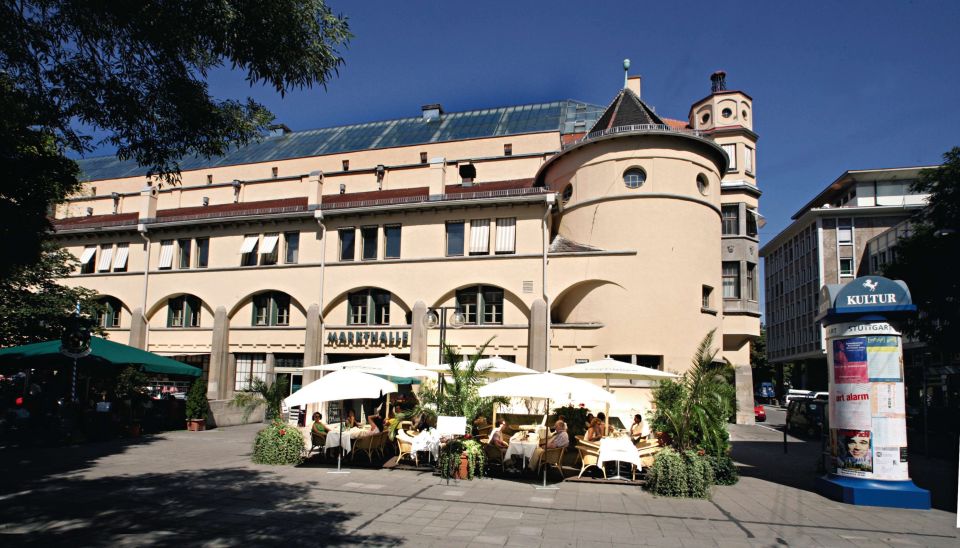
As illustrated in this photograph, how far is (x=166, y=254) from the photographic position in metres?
32.0

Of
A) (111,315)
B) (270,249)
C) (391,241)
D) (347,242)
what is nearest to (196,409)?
(270,249)

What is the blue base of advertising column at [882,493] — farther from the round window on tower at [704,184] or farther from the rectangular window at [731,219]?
the rectangular window at [731,219]

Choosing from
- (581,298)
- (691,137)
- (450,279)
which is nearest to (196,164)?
(450,279)

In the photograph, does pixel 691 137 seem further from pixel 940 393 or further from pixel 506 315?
pixel 940 393

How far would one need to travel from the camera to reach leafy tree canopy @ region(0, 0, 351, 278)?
8.64 metres

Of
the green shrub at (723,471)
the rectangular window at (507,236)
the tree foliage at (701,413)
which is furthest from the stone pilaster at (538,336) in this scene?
the green shrub at (723,471)

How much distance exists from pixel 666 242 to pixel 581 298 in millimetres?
4130

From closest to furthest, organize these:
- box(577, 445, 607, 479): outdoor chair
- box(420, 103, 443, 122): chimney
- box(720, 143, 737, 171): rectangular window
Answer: box(577, 445, 607, 479): outdoor chair → box(720, 143, 737, 171): rectangular window → box(420, 103, 443, 122): chimney

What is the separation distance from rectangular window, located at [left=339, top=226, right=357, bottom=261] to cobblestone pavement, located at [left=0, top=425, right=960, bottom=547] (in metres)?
15.6

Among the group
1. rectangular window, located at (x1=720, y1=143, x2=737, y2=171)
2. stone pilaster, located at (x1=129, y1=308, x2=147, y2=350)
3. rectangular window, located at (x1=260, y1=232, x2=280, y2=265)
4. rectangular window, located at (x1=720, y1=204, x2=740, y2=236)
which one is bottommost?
stone pilaster, located at (x1=129, y1=308, x2=147, y2=350)

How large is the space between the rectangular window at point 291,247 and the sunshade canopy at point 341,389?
650 inches

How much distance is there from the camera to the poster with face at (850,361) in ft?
39.8

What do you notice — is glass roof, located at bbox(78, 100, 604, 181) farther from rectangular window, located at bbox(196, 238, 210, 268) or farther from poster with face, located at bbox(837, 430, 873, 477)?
poster with face, located at bbox(837, 430, 873, 477)

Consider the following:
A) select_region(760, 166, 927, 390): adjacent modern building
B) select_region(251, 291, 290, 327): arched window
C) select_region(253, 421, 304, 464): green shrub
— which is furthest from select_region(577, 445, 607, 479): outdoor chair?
select_region(760, 166, 927, 390): adjacent modern building
